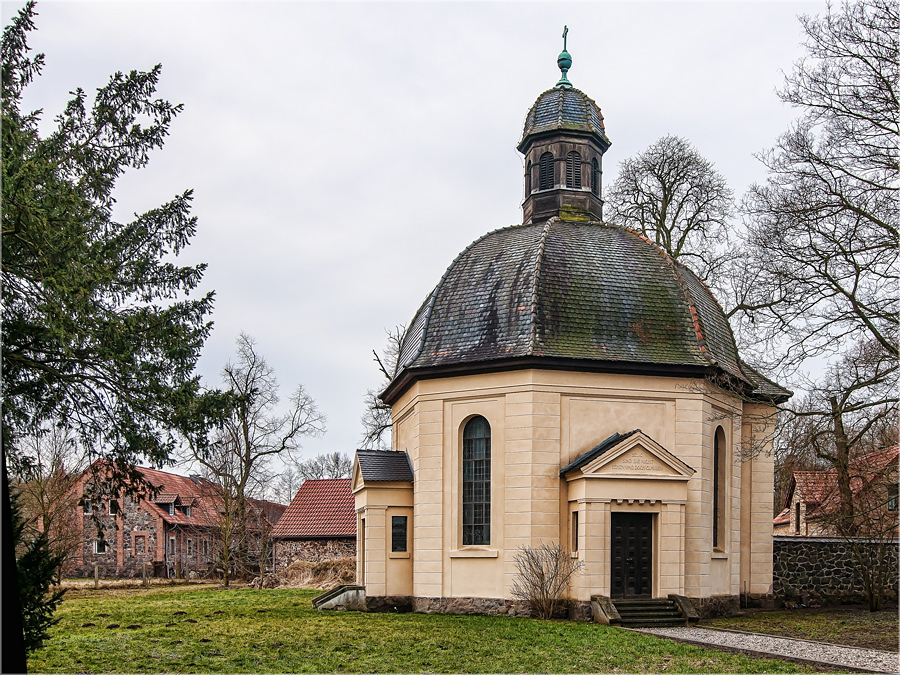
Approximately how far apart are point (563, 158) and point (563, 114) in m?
1.43

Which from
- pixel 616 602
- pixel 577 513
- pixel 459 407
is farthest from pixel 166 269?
pixel 616 602

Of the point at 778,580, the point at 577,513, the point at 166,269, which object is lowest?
the point at 778,580

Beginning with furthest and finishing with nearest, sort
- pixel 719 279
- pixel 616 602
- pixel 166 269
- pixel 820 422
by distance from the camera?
pixel 719 279, pixel 616 602, pixel 820 422, pixel 166 269

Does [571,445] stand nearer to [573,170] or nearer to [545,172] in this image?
[573,170]

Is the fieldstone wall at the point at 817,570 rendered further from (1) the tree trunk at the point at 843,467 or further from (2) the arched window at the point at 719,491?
(2) the arched window at the point at 719,491

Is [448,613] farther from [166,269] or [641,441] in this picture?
[166,269]

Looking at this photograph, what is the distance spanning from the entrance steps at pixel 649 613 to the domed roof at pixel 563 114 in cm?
1405

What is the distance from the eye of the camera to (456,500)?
21172 mm

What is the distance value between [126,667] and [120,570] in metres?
37.8

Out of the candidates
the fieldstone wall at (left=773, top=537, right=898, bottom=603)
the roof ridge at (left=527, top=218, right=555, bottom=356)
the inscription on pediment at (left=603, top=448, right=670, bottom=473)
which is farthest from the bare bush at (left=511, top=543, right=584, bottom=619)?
the fieldstone wall at (left=773, top=537, right=898, bottom=603)

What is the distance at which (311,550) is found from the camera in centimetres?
3478

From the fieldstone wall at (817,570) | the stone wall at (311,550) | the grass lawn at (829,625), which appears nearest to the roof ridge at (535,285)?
the grass lawn at (829,625)

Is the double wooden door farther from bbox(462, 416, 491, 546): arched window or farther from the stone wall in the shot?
the stone wall

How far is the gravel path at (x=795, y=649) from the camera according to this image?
12.9m
